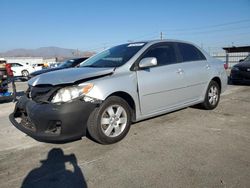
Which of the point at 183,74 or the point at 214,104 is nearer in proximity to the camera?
the point at 183,74

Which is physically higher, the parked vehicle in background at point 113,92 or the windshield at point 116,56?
the windshield at point 116,56

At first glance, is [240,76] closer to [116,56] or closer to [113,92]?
[116,56]

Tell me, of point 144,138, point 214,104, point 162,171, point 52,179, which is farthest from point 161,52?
point 52,179

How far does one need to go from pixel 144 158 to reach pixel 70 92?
139 centimetres

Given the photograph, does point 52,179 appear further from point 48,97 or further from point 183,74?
point 183,74

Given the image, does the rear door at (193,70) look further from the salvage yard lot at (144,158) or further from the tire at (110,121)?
the tire at (110,121)

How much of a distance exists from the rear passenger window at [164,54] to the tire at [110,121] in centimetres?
114

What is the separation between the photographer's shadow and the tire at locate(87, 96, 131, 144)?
0.50m

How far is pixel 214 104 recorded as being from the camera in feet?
19.6

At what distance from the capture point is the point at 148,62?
4211 mm

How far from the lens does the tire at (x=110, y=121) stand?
12.1ft

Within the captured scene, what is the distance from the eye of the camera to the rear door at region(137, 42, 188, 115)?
4.29 meters

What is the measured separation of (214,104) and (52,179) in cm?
436

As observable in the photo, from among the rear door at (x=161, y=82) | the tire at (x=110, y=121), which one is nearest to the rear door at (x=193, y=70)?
the rear door at (x=161, y=82)
